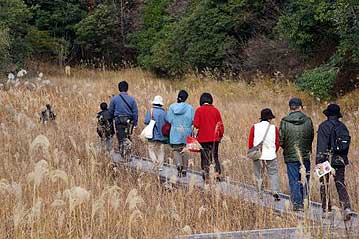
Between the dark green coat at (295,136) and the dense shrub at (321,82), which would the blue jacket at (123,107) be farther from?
the dense shrub at (321,82)

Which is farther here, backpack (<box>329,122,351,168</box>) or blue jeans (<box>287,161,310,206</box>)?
blue jeans (<box>287,161,310,206</box>)

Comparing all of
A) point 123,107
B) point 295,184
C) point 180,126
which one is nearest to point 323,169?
point 295,184

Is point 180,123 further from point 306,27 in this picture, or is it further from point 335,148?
point 306,27

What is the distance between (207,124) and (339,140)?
88.1 inches

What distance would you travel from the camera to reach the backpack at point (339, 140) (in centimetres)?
678

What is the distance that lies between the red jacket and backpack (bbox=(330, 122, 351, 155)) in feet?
Answer: 6.66

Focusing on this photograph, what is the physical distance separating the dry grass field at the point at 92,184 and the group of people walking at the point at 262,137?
1.20 feet

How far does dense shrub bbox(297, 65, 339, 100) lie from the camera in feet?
54.5

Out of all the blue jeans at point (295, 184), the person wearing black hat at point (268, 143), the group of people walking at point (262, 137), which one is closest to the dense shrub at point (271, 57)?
the group of people walking at point (262, 137)

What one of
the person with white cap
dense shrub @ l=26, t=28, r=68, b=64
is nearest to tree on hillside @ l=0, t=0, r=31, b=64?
dense shrub @ l=26, t=28, r=68, b=64

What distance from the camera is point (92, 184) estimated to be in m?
7.06

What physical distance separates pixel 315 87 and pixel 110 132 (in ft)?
27.4

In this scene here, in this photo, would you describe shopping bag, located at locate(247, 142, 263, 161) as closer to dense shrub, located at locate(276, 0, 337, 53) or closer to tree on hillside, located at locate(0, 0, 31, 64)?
dense shrub, located at locate(276, 0, 337, 53)

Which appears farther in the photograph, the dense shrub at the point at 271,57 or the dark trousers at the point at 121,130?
the dense shrub at the point at 271,57
